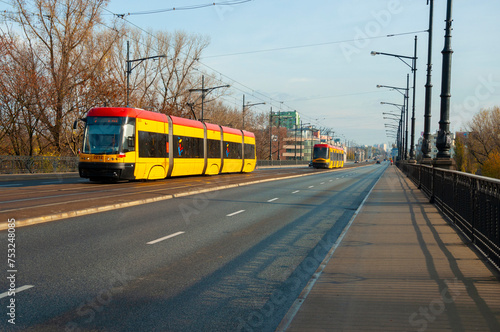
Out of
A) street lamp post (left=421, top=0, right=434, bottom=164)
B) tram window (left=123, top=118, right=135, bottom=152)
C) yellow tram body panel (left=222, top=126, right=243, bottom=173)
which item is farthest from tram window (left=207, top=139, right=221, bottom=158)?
street lamp post (left=421, top=0, right=434, bottom=164)

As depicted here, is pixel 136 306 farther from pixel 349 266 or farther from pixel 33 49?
pixel 33 49

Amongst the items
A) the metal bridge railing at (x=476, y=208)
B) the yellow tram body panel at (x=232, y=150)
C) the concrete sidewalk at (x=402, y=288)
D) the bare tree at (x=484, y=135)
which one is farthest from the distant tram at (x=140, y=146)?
the bare tree at (x=484, y=135)

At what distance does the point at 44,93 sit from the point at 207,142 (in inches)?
564

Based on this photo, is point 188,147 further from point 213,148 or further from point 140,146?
point 140,146

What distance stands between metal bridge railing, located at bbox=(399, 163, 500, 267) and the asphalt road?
8.57 feet

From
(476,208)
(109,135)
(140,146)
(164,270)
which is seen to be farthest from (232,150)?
(164,270)

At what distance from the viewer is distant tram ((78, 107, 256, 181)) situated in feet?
69.8

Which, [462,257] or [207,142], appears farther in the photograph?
[207,142]

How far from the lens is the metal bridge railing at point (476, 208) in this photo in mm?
6633

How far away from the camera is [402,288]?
5.45 m

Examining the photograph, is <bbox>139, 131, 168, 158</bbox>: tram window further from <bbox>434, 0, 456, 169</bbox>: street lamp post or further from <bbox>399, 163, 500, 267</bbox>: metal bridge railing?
<bbox>399, 163, 500, 267</bbox>: metal bridge railing

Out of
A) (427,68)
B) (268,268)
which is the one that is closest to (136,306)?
(268,268)

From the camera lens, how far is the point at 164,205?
47.8 ft

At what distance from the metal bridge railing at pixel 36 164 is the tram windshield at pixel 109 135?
39.2ft
